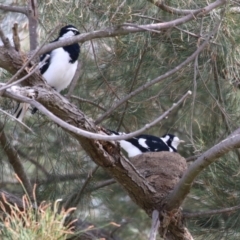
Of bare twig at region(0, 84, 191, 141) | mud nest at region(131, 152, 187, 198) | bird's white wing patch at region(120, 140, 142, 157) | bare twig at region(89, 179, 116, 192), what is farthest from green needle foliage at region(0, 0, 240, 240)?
bare twig at region(0, 84, 191, 141)

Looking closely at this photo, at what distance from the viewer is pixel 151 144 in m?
3.61

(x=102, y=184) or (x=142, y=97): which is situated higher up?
(x=142, y=97)

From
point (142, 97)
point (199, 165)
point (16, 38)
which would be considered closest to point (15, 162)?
point (142, 97)

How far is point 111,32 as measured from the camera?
2.22 meters

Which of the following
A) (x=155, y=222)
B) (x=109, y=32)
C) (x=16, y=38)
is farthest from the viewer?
(x=155, y=222)

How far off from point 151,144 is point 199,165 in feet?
4.28

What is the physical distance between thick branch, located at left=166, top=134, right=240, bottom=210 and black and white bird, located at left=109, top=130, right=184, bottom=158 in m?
0.84

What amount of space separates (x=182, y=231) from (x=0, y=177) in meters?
0.99

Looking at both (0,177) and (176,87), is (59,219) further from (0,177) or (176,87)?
(0,177)

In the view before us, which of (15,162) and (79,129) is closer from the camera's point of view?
(79,129)

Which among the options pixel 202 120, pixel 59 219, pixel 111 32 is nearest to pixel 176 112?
pixel 202 120

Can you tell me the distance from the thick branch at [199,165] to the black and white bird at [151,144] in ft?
2.75

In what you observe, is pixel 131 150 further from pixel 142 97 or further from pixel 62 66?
pixel 62 66

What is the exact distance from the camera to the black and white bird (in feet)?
11.7
